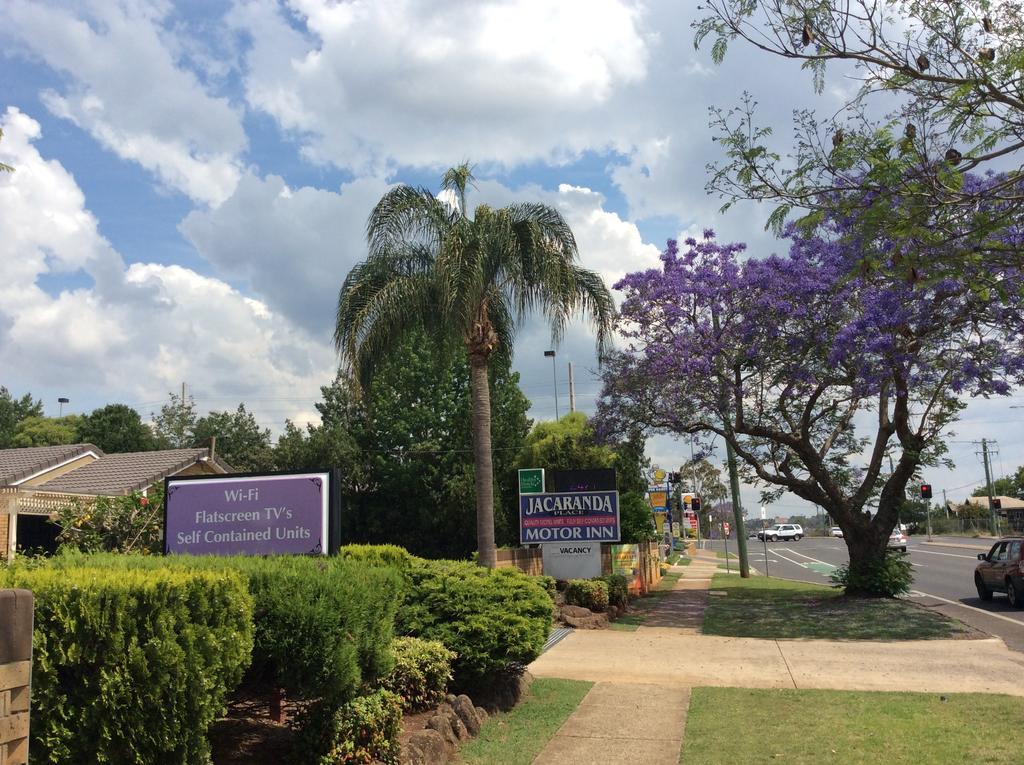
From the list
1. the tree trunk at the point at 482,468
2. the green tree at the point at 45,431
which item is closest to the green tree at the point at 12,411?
the green tree at the point at 45,431

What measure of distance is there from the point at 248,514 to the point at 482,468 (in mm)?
6359

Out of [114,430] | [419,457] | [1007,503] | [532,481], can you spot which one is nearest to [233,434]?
[114,430]

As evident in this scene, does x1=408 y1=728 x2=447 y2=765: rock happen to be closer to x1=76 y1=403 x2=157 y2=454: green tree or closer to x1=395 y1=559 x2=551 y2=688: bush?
x1=395 y1=559 x2=551 y2=688: bush

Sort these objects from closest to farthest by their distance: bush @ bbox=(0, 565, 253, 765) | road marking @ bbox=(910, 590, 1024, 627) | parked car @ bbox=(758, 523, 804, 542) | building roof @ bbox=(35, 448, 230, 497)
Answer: bush @ bbox=(0, 565, 253, 765) < road marking @ bbox=(910, 590, 1024, 627) < building roof @ bbox=(35, 448, 230, 497) < parked car @ bbox=(758, 523, 804, 542)

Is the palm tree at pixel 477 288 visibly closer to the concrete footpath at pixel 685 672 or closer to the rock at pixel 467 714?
the concrete footpath at pixel 685 672

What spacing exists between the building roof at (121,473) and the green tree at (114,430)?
23.1 metres

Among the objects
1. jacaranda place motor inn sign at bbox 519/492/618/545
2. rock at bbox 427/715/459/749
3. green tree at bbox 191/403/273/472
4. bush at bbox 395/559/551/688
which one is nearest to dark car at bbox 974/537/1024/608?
jacaranda place motor inn sign at bbox 519/492/618/545

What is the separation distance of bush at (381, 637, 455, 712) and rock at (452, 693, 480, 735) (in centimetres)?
24

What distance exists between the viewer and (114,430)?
169 ft

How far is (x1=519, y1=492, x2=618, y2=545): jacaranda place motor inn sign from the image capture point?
734 inches

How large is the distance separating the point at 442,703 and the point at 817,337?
12674 mm

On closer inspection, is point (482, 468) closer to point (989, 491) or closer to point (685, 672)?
point (685, 672)

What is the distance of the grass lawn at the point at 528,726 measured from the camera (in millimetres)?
7145

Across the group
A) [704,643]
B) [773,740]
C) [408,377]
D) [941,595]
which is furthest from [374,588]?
[408,377]
